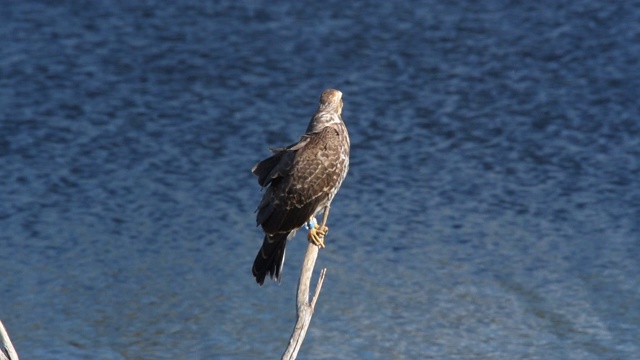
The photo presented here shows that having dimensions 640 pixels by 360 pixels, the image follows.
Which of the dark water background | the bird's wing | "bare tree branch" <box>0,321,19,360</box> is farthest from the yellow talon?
the dark water background

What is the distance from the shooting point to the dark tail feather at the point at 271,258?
468 inches

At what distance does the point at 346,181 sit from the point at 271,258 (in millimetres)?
6962

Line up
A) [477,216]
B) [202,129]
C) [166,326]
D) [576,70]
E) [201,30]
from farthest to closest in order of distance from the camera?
[201,30]
[576,70]
[202,129]
[477,216]
[166,326]

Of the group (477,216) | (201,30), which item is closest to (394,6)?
(201,30)

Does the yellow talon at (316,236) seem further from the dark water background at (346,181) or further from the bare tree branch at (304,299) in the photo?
the dark water background at (346,181)

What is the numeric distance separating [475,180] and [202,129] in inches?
177

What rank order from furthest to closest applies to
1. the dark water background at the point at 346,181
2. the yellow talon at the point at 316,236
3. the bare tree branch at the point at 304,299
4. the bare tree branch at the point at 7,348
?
1. the dark water background at the point at 346,181
2. the yellow talon at the point at 316,236
3. the bare tree branch at the point at 304,299
4. the bare tree branch at the point at 7,348

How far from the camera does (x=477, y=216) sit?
18.0 m

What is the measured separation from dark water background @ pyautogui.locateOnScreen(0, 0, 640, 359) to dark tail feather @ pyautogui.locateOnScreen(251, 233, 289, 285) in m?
3.42

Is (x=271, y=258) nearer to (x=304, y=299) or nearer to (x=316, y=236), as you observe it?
(x=316, y=236)

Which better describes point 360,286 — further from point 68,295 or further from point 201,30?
point 201,30

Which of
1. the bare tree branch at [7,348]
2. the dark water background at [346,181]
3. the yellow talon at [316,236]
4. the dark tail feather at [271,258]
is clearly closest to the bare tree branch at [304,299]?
the yellow talon at [316,236]

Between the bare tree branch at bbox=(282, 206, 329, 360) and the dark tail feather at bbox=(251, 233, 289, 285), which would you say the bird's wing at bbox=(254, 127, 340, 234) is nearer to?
the dark tail feather at bbox=(251, 233, 289, 285)

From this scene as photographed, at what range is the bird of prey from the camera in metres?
11.9
